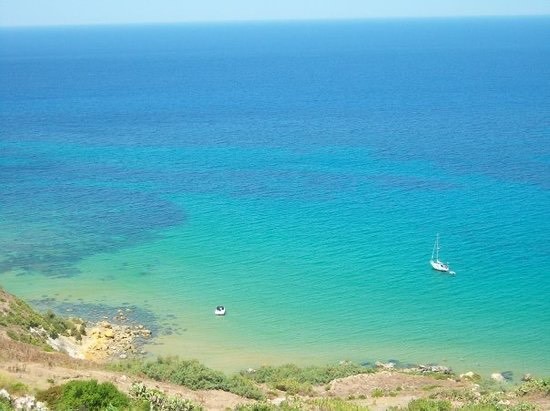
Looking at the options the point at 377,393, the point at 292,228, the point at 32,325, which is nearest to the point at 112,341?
the point at 32,325

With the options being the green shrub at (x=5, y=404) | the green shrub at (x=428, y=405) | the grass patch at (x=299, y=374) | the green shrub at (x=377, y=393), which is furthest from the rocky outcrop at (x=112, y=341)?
the green shrub at (x=428, y=405)

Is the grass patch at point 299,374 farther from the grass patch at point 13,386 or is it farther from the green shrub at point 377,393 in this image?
the grass patch at point 13,386

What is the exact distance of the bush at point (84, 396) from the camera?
80.5 ft

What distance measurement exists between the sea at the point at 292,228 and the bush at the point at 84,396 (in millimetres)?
16479

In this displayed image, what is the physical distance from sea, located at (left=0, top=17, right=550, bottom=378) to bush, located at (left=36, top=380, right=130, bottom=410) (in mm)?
16479

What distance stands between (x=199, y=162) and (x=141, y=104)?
49.6 meters

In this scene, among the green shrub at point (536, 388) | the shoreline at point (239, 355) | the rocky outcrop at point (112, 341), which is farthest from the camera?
the rocky outcrop at point (112, 341)

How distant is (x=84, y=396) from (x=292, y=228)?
3974 cm

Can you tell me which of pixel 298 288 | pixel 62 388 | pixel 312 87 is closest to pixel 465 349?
pixel 298 288

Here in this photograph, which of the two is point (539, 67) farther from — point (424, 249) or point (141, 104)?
point (424, 249)

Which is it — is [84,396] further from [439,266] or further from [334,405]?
[439,266]

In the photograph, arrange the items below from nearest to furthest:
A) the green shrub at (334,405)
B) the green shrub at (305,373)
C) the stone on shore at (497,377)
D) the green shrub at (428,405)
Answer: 1. the green shrub at (428,405)
2. the green shrub at (334,405)
3. the green shrub at (305,373)
4. the stone on shore at (497,377)

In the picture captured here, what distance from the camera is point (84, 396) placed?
24703 millimetres

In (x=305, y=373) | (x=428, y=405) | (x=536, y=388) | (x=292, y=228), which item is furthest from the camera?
(x=292, y=228)
